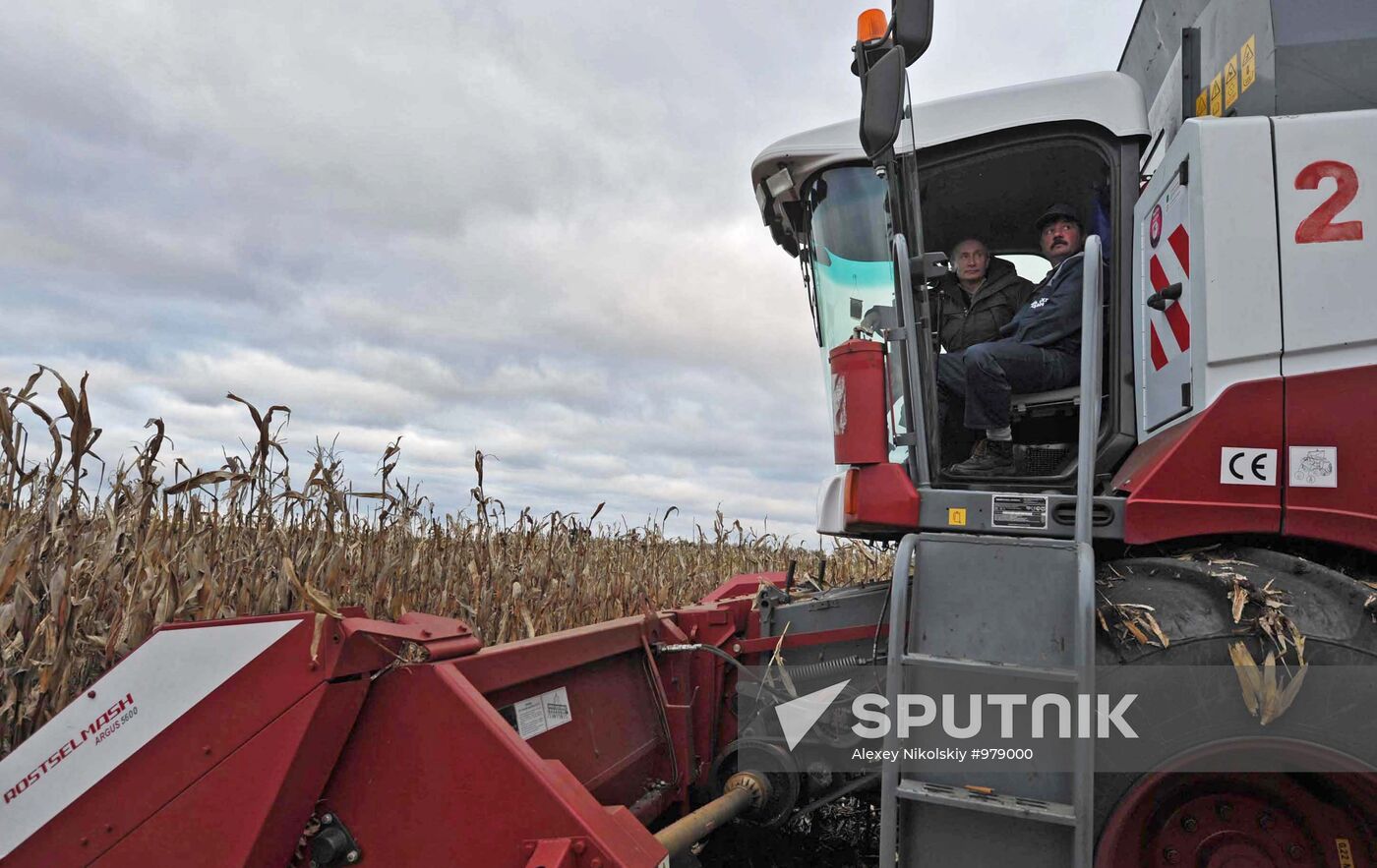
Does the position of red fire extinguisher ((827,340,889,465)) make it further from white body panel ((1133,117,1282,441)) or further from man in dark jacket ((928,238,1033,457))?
white body panel ((1133,117,1282,441))

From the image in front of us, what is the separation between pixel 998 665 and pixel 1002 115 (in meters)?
1.99

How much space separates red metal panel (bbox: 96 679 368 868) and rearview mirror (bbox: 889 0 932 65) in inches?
96.3

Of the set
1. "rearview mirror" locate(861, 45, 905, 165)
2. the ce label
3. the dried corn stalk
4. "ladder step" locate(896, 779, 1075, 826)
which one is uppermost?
"rearview mirror" locate(861, 45, 905, 165)

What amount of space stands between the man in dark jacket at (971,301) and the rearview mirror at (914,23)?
2.93ft

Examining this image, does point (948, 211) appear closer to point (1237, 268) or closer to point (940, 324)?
point (940, 324)

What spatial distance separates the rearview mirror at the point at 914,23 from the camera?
2.97 metres

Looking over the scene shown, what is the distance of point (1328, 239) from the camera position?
284 cm

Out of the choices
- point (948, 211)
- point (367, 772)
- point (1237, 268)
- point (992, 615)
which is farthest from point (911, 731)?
point (948, 211)

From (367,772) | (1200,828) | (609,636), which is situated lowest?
(1200,828)

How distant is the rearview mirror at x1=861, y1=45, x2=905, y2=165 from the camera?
9.77 ft

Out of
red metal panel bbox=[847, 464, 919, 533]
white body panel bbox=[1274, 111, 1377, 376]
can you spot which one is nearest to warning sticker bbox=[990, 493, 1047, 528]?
red metal panel bbox=[847, 464, 919, 533]

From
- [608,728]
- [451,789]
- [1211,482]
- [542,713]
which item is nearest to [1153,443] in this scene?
[1211,482]

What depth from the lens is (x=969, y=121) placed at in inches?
138

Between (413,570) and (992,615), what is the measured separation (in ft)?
9.29
